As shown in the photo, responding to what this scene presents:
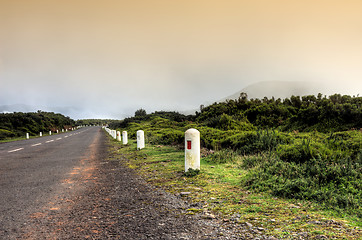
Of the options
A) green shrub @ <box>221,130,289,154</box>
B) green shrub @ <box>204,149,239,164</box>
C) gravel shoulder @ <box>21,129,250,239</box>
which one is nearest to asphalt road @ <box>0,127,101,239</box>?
gravel shoulder @ <box>21,129,250,239</box>

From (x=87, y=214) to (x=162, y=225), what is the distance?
135cm

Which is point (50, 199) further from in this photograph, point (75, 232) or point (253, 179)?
point (253, 179)

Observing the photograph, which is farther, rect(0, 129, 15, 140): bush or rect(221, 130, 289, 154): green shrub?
rect(0, 129, 15, 140): bush

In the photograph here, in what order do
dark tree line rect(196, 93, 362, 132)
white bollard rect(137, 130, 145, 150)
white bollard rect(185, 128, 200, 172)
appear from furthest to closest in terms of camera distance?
dark tree line rect(196, 93, 362, 132) < white bollard rect(137, 130, 145, 150) < white bollard rect(185, 128, 200, 172)

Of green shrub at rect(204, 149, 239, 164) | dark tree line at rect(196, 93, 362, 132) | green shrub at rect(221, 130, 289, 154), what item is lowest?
green shrub at rect(204, 149, 239, 164)

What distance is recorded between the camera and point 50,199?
455 cm

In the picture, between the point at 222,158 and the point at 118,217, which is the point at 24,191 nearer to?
the point at 118,217

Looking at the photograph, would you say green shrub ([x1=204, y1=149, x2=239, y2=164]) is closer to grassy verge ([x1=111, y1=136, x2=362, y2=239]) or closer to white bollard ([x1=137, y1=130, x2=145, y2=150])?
grassy verge ([x1=111, y1=136, x2=362, y2=239])

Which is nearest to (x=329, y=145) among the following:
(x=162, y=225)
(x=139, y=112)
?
(x=162, y=225)

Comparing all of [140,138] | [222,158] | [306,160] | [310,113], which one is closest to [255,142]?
[222,158]

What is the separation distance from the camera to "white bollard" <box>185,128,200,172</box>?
601 centimetres

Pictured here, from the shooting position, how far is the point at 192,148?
607cm

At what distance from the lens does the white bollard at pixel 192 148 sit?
6012 mm

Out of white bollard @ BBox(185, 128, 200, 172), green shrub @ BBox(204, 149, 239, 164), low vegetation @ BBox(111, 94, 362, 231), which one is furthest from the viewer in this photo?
green shrub @ BBox(204, 149, 239, 164)
